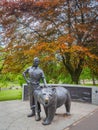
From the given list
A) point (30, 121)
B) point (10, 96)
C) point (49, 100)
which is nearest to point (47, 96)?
point (49, 100)

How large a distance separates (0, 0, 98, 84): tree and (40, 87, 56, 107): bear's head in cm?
534

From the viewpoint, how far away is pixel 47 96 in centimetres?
603

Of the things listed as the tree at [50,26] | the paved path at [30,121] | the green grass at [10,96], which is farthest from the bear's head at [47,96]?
the green grass at [10,96]

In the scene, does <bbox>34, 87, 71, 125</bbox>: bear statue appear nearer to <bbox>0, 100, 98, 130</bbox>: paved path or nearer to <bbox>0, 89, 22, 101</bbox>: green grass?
<bbox>0, 100, 98, 130</bbox>: paved path

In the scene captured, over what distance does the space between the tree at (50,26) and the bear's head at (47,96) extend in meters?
5.34

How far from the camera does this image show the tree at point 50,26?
12172mm

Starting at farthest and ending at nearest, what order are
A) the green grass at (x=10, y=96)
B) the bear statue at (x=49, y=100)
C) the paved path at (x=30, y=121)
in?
the green grass at (x=10, y=96), the bear statue at (x=49, y=100), the paved path at (x=30, y=121)

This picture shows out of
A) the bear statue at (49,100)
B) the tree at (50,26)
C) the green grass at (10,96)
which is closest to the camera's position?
the bear statue at (49,100)

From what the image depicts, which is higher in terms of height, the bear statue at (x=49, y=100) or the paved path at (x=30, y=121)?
the bear statue at (x=49, y=100)

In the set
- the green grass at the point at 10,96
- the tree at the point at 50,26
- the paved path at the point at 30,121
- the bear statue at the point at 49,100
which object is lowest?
the green grass at the point at 10,96

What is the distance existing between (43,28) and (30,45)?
1360mm

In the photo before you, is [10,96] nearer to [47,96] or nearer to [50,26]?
[50,26]

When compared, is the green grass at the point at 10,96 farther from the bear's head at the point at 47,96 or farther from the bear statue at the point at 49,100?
the bear's head at the point at 47,96

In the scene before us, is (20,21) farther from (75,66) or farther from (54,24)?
(75,66)
